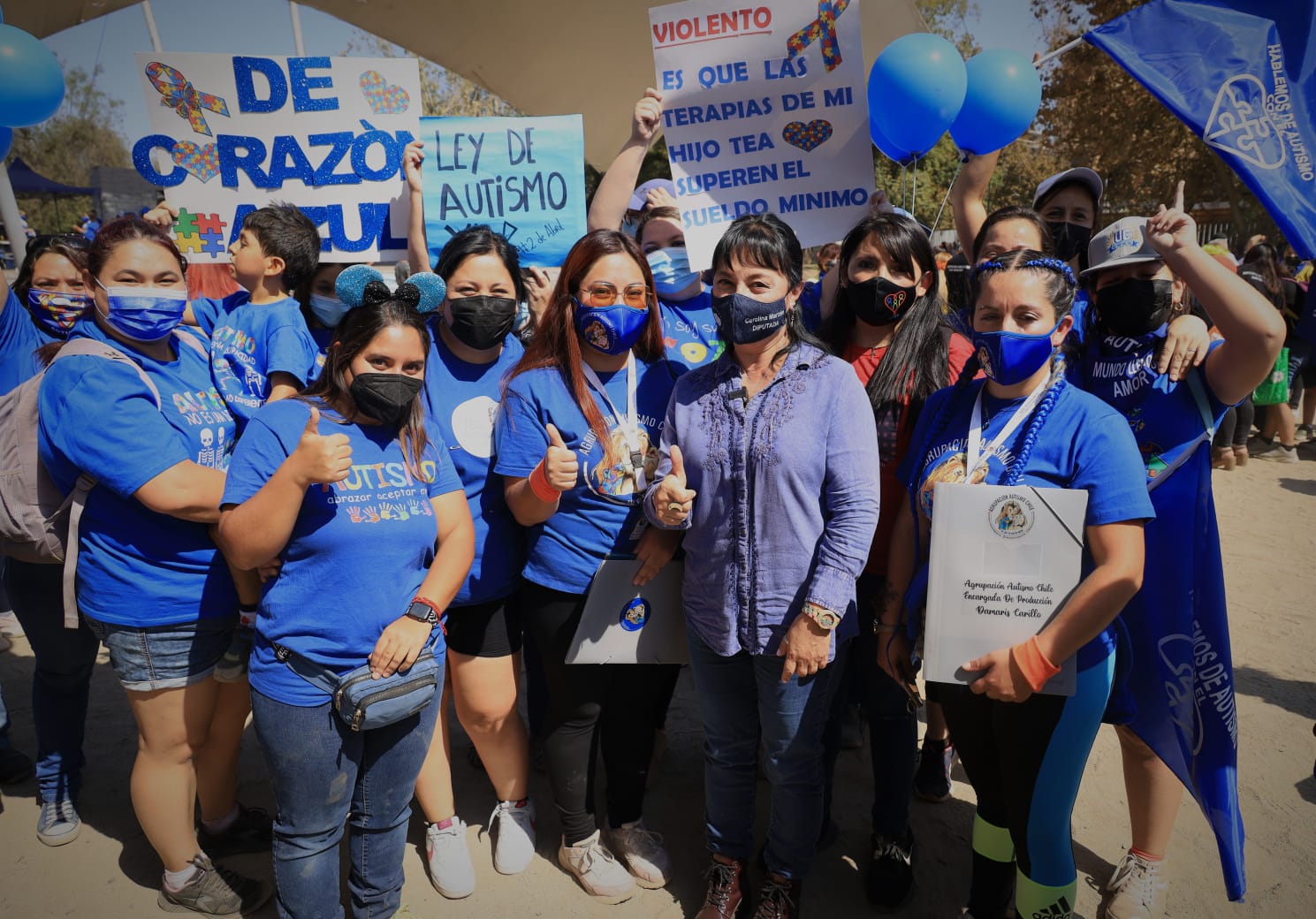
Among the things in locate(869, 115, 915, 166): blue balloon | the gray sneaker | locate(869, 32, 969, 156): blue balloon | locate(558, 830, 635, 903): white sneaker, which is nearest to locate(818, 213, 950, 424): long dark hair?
locate(869, 32, 969, 156): blue balloon

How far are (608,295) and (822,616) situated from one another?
50.2 inches

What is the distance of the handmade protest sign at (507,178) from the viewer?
142 inches

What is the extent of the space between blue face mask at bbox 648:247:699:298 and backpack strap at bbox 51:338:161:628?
6.48 ft

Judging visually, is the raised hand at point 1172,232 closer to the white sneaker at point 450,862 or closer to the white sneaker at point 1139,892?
the white sneaker at point 1139,892

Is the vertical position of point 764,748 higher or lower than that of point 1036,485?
lower

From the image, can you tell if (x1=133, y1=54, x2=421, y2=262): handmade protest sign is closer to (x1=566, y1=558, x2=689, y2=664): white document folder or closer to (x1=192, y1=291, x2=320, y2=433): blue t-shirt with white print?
(x1=192, y1=291, x2=320, y2=433): blue t-shirt with white print

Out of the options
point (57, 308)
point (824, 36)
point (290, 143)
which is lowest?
point (57, 308)

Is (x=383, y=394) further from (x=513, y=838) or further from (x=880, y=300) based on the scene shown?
(x=513, y=838)

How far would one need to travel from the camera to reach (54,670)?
3.34 metres

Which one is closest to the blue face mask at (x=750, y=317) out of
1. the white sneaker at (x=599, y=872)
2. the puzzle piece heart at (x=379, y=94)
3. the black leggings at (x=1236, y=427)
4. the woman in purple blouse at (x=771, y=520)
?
the woman in purple blouse at (x=771, y=520)

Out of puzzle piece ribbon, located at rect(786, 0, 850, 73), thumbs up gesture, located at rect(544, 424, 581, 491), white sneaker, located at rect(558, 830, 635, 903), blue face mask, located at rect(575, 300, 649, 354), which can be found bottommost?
white sneaker, located at rect(558, 830, 635, 903)

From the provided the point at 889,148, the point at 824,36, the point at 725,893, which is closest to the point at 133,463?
the point at 725,893

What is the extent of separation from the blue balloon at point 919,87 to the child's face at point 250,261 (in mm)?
2761

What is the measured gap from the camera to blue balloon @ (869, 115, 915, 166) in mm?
3758
